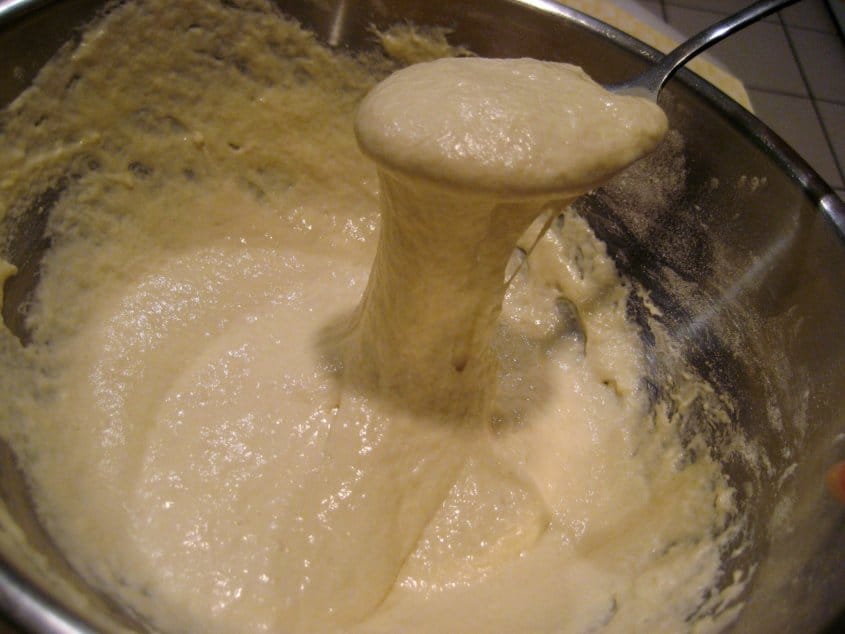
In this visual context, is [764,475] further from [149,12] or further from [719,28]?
[149,12]

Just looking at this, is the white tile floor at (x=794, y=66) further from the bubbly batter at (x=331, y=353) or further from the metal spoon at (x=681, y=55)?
the bubbly batter at (x=331, y=353)

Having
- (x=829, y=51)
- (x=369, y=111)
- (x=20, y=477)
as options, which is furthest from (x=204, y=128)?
(x=829, y=51)

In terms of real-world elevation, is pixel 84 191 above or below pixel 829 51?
below

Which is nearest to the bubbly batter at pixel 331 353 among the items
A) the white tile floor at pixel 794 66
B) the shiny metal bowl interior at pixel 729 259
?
the shiny metal bowl interior at pixel 729 259

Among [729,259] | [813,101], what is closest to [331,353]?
[729,259]

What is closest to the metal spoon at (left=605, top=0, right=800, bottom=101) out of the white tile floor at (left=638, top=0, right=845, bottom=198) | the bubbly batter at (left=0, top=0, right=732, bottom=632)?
the bubbly batter at (left=0, top=0, right=732, bottom=632)

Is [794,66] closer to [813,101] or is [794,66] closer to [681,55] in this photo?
[813,101]
